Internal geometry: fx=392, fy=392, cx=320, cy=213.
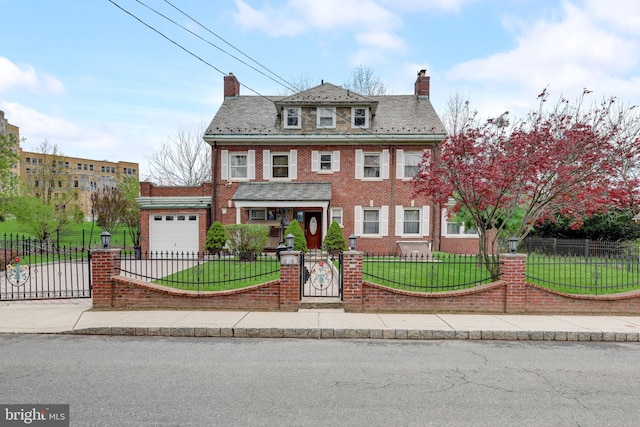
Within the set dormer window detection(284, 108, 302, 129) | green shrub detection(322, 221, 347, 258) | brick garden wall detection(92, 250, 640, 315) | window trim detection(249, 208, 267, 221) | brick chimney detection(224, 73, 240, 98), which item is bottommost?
brick garden wall detection(92, 250, 640, 315)

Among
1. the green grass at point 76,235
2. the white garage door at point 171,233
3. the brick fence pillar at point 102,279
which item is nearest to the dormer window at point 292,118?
the white garage door at point 171,233

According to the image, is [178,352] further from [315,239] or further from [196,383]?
[315,239]

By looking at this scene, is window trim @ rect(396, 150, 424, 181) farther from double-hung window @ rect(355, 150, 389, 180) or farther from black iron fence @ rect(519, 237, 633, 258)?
black iron fence @ rect(519, 237, 633, 258)

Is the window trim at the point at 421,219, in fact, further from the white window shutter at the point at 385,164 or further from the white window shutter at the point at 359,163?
the white window shutter at the point at 359,163

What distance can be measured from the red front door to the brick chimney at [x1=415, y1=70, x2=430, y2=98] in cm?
1004

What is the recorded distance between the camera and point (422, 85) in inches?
926

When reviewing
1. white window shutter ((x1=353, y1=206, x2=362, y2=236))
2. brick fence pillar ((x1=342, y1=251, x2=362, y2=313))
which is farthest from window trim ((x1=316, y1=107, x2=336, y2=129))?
brick fence pillar ((x1=342, y1=251, x2=362, y2=313))

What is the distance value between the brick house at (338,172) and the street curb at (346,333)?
12321mm

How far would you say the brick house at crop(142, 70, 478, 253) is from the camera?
19.9 metres

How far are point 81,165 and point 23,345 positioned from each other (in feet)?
352

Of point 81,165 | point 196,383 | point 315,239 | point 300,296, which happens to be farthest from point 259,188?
point 81,165

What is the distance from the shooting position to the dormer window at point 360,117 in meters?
20.6

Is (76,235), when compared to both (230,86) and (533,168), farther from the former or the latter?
(533,168)

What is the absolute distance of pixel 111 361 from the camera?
5762 mm
